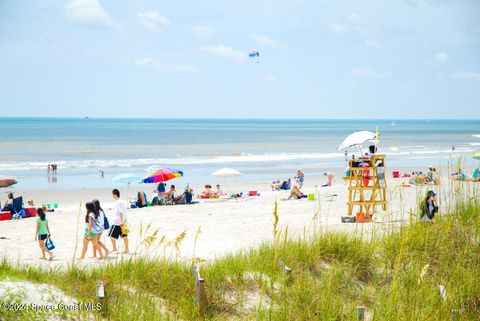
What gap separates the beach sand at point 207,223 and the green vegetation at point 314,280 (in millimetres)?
954

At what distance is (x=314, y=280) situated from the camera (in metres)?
5.49

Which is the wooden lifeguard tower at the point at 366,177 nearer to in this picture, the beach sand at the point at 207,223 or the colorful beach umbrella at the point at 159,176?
the beach sand at the point at 207,223

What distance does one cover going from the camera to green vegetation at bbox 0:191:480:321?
4906mm

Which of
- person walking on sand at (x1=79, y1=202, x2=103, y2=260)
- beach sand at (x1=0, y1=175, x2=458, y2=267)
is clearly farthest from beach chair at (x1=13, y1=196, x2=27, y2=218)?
person walking on sand at (x1=79, y1=202, x2=103, y2=260)

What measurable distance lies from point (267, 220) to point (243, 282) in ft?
27.4

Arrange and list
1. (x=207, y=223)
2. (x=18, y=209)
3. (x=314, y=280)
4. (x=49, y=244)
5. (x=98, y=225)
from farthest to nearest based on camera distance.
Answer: (x=18, y=209) → (x=207, y=223) → (x=49, y=244) → (x=98, y=225) → (x=314, y=280)

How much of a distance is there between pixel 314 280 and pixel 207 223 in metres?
9.17

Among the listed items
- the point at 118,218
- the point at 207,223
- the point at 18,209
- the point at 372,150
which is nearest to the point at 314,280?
the point at 118,218

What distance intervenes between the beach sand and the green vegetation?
37.6 inches

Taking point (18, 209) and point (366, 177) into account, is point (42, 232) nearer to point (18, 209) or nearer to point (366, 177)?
point (366, 177)

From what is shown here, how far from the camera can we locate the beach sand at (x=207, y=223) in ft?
33.6

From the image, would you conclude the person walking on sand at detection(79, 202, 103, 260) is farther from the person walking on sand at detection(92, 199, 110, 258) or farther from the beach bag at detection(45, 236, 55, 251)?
the beach bag at detection(45, 236, 55, 251)

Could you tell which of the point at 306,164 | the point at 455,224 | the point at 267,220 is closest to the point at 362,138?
the point at 267,220

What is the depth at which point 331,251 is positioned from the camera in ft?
22.0
